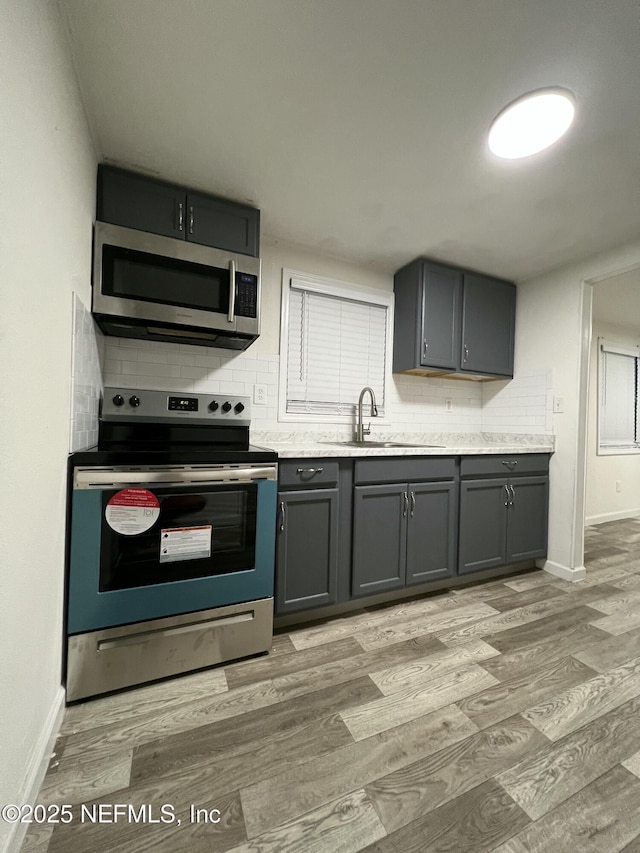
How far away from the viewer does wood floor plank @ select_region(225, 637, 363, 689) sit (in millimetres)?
1424

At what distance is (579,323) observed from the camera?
2.45 m

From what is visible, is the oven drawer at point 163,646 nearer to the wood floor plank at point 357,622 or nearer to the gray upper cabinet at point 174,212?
the wood floor plank at point 357,622

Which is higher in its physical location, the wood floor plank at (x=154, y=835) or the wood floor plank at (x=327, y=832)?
the wood floor plank at (x=327, y=832)

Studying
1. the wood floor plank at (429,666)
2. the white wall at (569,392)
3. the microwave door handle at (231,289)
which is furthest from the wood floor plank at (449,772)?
the microwave door handle at (231,289)

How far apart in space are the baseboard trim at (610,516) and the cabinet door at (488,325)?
2.37 metres

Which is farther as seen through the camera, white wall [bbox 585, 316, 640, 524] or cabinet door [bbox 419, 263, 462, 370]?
white wall [bbox 585, 316, 640, 524]

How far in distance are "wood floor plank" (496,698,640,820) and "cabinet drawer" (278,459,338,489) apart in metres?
1.20

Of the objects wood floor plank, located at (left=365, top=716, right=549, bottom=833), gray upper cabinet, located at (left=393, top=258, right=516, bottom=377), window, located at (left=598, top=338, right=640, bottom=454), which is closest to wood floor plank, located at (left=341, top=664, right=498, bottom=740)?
wood floor plank, located at (left=365, top=716, right=549, bottom=833)

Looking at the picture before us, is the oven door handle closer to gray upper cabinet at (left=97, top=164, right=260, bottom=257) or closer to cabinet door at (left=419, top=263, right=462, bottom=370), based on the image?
gray upper cabinet at (left=97, top=164, right=260, bottom=257)

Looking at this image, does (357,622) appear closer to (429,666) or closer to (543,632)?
(429,666)

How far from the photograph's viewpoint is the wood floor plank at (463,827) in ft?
2.77

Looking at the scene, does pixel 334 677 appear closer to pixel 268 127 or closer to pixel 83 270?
pixel 83 270

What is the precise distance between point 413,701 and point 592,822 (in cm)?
54

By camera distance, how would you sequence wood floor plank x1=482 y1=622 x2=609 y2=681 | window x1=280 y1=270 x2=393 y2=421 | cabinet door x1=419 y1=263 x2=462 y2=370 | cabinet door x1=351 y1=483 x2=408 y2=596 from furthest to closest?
cabinet door x1=419 y1=263 x2=462 y2=370
window x1=280 y1=270 x2=393 y2=421
cabinet door x1=351 y1=483 x2=408 y2=596
wood floor plank x1=482 y1=622 x2=609 y2=681
